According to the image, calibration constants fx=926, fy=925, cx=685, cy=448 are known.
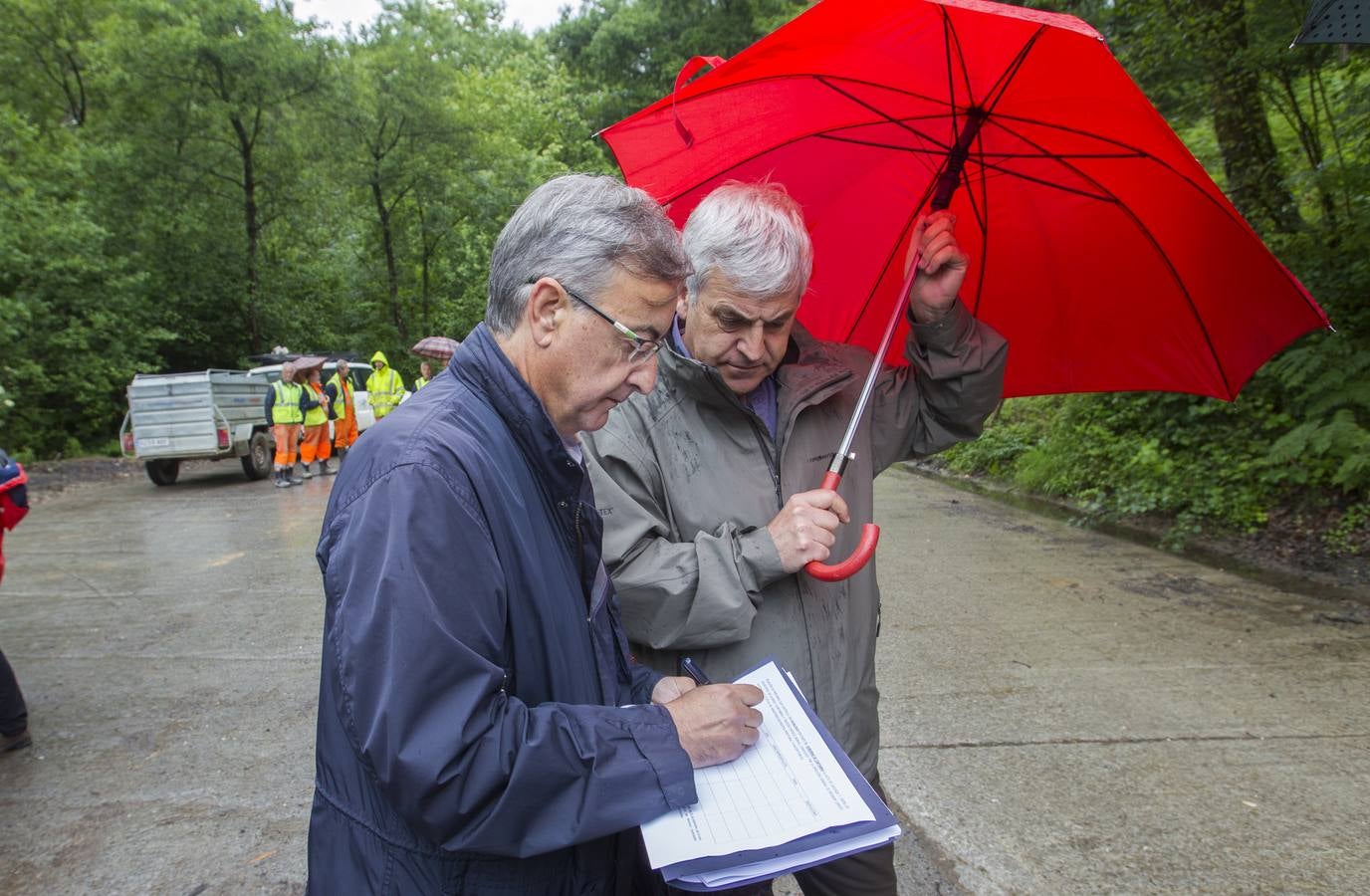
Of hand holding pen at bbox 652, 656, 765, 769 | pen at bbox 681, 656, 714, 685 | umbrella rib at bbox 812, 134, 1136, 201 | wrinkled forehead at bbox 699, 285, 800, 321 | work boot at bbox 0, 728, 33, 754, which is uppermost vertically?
umbrella rib at bbox 812, 134, 1136, 201

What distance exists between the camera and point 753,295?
6.31 feet

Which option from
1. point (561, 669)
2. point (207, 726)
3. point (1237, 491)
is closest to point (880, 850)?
point (561, 669)

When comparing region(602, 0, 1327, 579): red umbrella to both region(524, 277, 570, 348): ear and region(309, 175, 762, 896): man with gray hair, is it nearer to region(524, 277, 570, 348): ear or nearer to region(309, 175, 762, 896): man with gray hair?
region(309, 175, 762, 896): man with gray hair

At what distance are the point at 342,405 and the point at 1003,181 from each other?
15.2 metres

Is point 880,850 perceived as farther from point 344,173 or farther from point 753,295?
point 344,173

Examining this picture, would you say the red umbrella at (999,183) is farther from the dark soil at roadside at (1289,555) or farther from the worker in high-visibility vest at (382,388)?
the worker in high-visibility vest at (382,388)

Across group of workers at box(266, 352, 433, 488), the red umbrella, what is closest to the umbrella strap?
the red umbrella

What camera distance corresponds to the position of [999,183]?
243 centimetres

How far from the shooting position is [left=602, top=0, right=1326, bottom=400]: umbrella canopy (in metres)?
2.03

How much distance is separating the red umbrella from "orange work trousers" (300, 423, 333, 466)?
13.1m

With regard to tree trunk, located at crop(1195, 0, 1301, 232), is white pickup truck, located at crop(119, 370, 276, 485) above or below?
below

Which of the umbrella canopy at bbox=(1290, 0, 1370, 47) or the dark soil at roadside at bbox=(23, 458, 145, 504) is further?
the dark soil at roadside at bbox=(23, 458, 145, 504)

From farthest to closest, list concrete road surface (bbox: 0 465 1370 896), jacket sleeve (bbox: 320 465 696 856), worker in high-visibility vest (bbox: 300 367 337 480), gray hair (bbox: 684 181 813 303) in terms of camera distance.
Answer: worker in high-visibility vest (bbox: 300 367 337 480) → concrete road surface (bbox: 0 465 1370 896) → gray hair (bbox: 684 181 813 303) → jacket sleeve (bbox: 320 465 696 856)

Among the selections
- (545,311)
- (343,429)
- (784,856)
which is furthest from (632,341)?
(343,429)
